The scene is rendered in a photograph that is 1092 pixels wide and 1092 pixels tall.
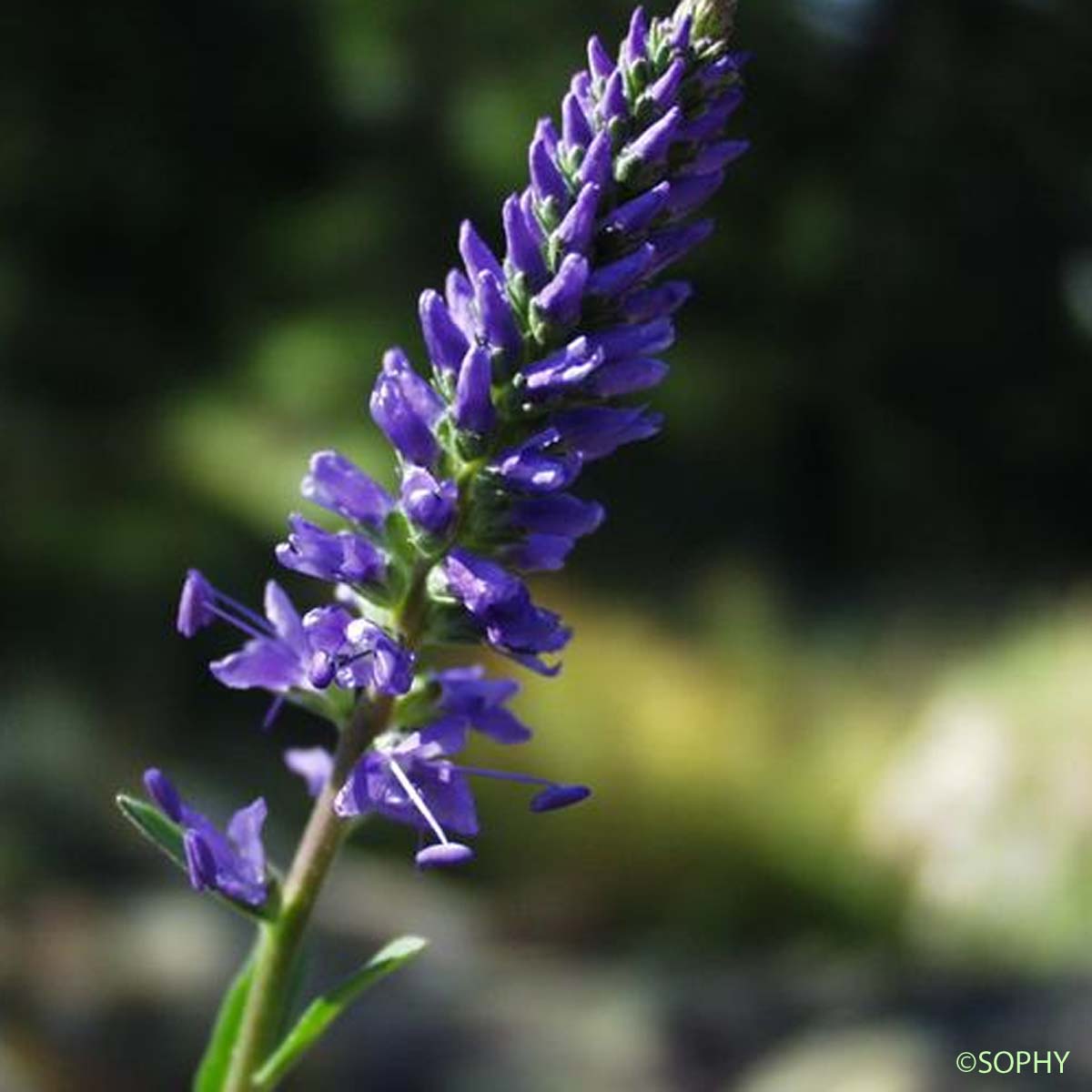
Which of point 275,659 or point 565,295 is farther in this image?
point 275,659

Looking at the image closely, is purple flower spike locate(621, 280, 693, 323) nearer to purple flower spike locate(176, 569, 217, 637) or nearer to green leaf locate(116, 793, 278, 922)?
purple flower spike locate(176, 569, 217, 637)

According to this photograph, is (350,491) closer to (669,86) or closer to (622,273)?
(622,273)

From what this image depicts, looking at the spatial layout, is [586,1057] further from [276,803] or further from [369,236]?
[369,236]

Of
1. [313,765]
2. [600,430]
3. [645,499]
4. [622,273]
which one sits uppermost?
[645,499]

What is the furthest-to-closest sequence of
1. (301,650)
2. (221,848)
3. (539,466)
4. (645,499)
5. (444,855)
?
(645,499) → (301,650) → (221,848) → (539,466) → (444,855)

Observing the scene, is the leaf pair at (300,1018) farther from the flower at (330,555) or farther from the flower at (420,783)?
the flower at (330,555)

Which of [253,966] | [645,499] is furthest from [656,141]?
[645,499]
